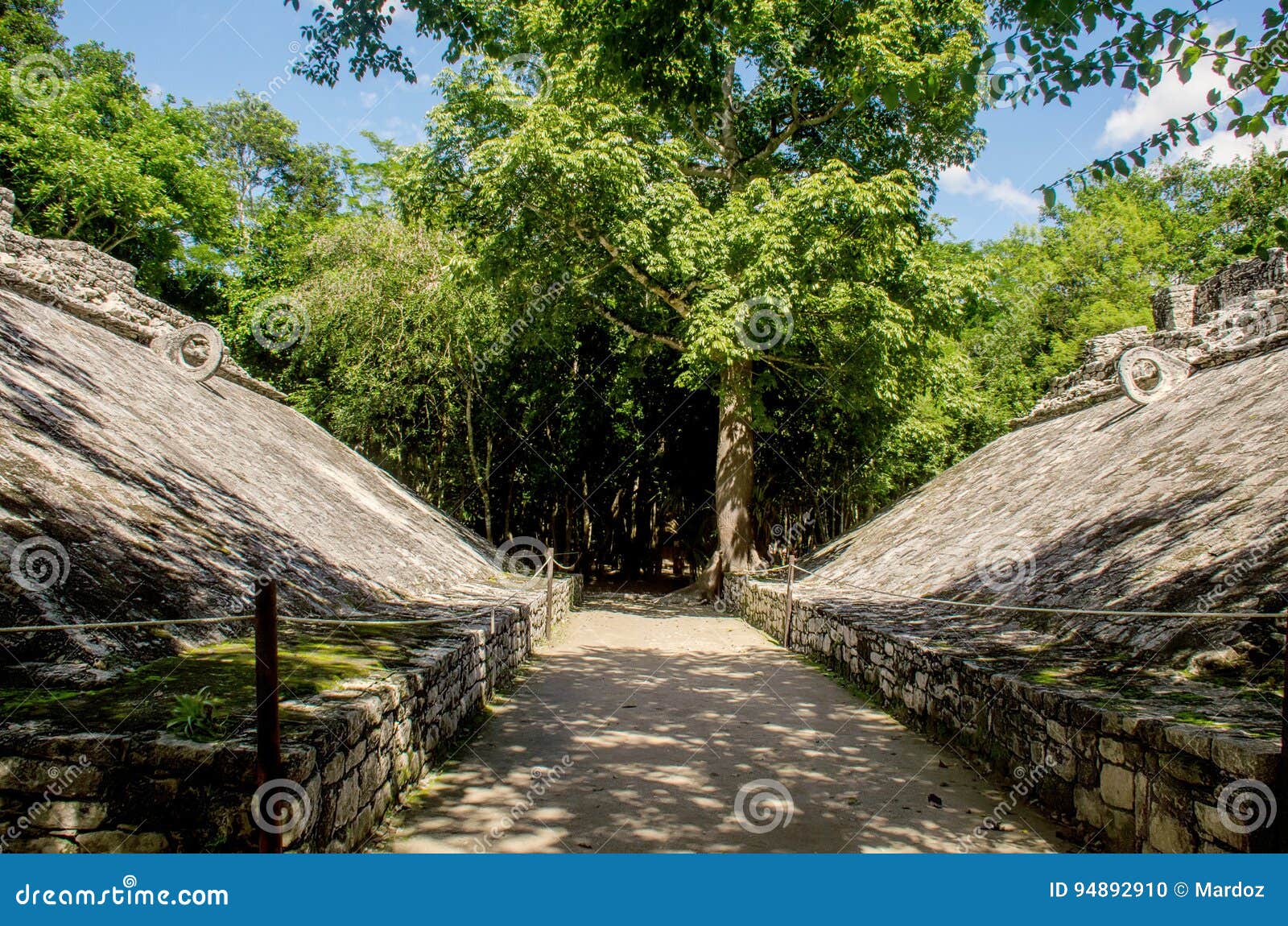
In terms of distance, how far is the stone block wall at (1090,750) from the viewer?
3018mm

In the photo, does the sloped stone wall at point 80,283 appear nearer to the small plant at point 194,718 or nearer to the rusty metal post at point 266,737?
the small plant at point 194,718

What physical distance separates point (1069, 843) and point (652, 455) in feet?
58.1

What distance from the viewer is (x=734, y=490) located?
1612 centimetres

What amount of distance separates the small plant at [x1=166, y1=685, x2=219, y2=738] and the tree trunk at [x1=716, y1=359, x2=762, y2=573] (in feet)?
43.7

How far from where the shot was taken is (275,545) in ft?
20.7

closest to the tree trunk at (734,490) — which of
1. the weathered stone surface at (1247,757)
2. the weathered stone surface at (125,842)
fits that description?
the weathered stone surface at (1247,757)

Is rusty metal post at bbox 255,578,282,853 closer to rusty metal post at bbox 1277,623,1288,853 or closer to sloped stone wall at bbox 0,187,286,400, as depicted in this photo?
rusty metal post at bbox 1277,623,1288,853

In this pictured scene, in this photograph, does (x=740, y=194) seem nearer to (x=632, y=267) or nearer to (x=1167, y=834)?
(x=632, y=267)

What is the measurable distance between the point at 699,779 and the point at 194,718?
2.92 meters

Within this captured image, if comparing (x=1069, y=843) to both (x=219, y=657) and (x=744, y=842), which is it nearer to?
(x=744, y=842)

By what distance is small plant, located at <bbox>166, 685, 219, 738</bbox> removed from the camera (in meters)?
2.90

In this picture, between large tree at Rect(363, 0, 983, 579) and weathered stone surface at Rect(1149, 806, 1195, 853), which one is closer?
weathered stone surface at Rect(1149, 806, 1195, 853)

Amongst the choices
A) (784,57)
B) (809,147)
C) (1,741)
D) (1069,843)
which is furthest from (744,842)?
(809,147)

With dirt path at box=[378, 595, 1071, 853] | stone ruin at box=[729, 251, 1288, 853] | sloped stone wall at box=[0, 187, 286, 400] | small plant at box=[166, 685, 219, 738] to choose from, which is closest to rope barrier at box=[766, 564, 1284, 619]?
stone ruin at box=[729, 251, 1288, 853]
